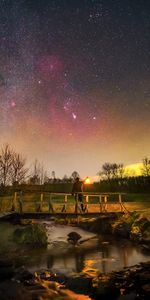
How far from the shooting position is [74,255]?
16.0 m

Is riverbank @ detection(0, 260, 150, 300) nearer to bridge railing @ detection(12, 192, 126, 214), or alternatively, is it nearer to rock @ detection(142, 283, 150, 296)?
rock @ detection(142, 283, 150, 296)

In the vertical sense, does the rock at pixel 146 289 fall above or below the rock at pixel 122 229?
below

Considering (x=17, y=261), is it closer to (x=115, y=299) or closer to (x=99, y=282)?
(x=99, y=282)

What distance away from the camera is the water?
13.3 meters

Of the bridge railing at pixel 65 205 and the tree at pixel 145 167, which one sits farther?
the tree at pixel 145 167

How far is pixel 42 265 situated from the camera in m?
13.7

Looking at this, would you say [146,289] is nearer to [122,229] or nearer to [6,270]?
[6,270]

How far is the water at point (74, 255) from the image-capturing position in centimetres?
1333

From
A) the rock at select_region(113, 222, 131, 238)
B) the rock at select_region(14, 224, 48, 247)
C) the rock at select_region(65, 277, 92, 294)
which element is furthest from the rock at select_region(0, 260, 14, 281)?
the rock at select_region(113, 222, 131, 238)

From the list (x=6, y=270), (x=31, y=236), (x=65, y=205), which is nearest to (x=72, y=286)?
(x=6, y=270)

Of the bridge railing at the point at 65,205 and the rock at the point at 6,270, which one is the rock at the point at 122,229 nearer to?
the bridge railing at the point at 65,205

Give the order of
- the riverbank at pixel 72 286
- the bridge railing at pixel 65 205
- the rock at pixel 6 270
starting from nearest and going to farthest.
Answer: the riverbank at pixel 72 286, the rock at pixel 6 270, the bridge railing at pixel 65 205

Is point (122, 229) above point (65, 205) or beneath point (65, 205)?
beneath

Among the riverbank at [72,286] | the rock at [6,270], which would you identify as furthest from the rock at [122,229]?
the rock at [6,270]
